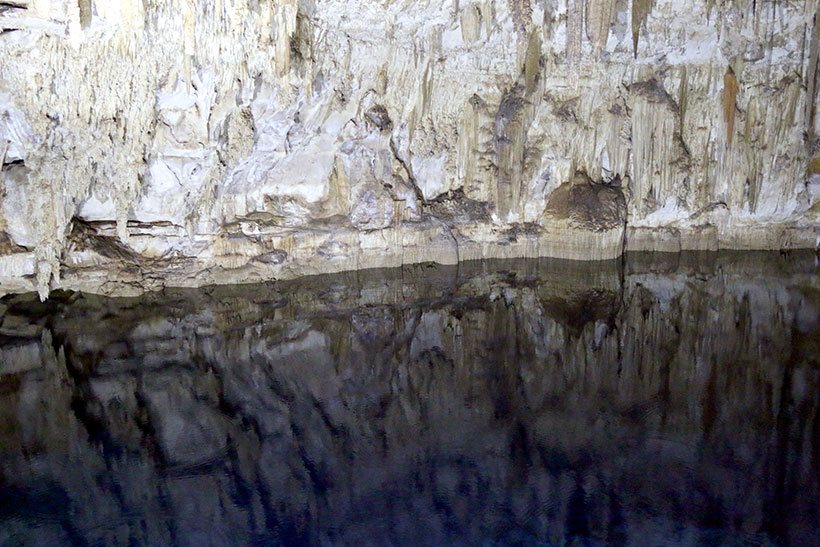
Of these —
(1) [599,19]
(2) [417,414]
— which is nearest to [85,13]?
(2) [417,414]

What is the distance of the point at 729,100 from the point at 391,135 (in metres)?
4.75

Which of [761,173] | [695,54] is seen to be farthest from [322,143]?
[761,173]

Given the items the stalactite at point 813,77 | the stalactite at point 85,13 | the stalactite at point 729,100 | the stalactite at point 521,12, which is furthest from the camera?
the stalactite at point 729,100

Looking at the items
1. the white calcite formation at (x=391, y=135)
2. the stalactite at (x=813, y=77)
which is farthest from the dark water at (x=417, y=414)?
the stalactite at (x=813, y=77)

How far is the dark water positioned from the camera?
5109mm

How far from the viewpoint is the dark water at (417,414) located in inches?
201

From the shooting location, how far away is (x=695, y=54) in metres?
10.1

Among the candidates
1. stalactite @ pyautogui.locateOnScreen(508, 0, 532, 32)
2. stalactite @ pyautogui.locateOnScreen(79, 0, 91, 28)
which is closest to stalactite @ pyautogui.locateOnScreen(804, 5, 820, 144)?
stalactite @ pyautogui.locateOnScreen(508, 0, 532, 32)

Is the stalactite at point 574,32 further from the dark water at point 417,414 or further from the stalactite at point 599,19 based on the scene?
the dark water at point 417,414

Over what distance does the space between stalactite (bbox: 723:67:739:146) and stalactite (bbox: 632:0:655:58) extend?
1556 millimetres

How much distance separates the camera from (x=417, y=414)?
6.72 metres

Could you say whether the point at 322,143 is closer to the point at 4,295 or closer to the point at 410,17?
the point at 410,17

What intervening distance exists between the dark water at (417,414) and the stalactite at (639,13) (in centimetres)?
334

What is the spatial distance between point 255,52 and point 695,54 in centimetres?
589
